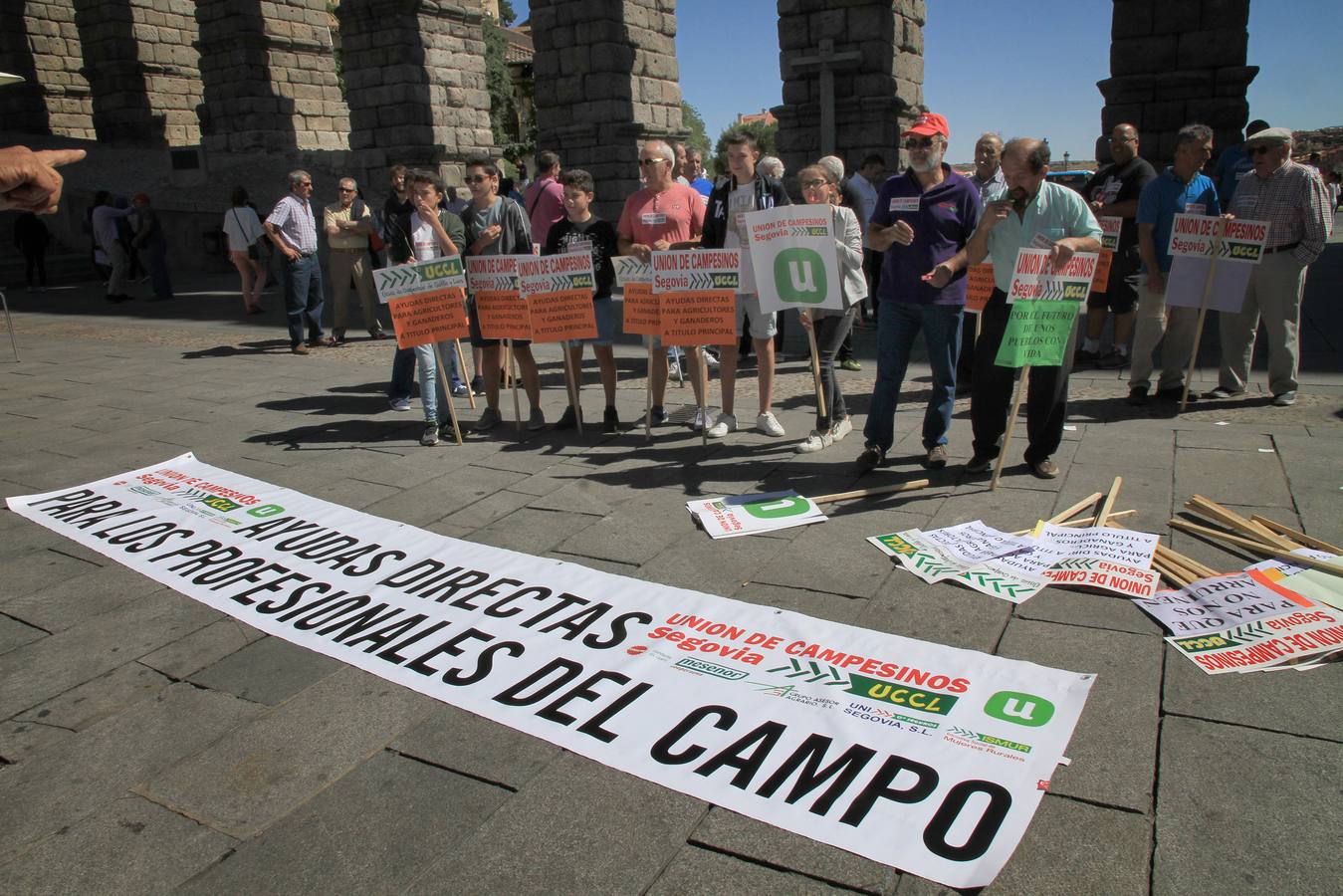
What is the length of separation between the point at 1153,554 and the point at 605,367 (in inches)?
151

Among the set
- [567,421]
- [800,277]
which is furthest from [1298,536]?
[567,421]

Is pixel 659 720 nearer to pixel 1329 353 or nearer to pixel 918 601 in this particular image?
pixel 918 601

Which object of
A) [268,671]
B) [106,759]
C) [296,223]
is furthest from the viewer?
[296,223]

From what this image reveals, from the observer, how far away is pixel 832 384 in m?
5.96

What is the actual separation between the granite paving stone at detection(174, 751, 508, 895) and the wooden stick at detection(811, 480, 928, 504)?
268cm

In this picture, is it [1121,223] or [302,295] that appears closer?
[1121,223]

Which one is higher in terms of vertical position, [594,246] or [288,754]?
[594,246]

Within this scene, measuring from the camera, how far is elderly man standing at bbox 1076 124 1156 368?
7273 mm

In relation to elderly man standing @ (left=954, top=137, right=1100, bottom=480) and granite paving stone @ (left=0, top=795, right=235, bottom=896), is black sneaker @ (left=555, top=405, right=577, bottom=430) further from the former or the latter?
granite paving stone @ (left=0, top=795, right=235, bottom=896)

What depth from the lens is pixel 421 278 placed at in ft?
20.5

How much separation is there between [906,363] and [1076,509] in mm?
1296

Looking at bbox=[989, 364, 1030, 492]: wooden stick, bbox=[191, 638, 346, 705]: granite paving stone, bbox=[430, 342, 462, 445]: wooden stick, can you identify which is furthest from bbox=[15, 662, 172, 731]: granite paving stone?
bbox=[989, 364, 1030, 492]: wooden stick

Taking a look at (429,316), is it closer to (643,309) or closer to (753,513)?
(643,309)

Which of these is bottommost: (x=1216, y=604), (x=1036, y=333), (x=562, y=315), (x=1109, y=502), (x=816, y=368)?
(x=1216, y=604)
